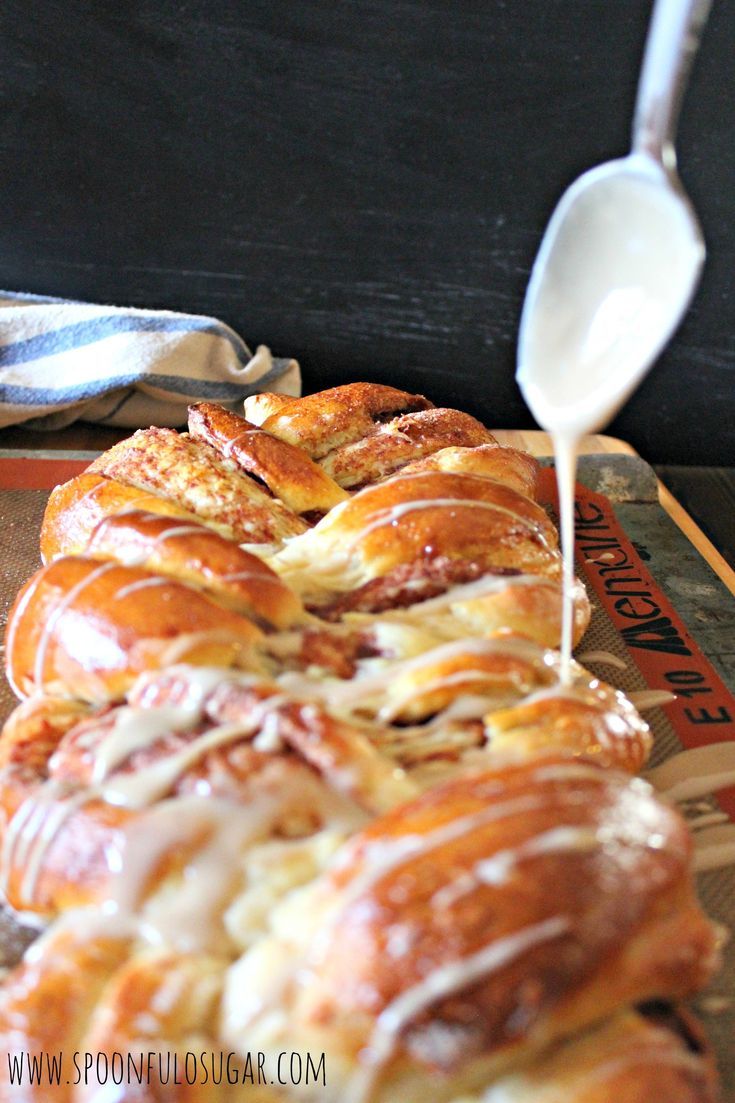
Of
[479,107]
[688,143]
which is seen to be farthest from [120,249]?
[688,143]

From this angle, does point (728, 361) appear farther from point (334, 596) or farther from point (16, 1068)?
point (16, 1068)

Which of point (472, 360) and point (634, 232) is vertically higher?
point (634, 232)

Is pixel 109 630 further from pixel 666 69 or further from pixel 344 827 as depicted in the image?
pixel 666 69

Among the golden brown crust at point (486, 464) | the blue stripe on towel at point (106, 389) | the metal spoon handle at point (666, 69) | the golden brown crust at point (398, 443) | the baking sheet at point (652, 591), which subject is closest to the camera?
the metal spoon handle at point (666, 69)

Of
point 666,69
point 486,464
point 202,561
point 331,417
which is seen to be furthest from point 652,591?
point 666,69

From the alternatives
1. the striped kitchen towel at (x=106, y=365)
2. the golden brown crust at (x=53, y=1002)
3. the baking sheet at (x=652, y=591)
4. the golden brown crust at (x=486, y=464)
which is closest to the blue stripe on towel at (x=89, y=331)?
the striped kitchen towel at (x=106, y=365)

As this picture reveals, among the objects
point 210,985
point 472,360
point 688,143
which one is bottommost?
point 472,360

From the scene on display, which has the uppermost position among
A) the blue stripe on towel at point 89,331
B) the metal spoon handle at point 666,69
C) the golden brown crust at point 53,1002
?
the metal spoon handle at point 666,69

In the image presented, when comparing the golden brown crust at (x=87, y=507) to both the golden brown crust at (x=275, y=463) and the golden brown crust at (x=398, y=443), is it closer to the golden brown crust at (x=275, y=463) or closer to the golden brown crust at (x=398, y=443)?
the golden brown crust at (x=275, y=463)
